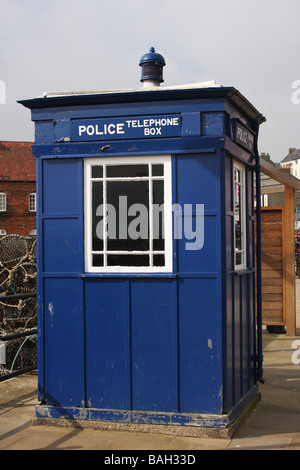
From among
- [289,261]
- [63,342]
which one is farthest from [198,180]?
[289,261]

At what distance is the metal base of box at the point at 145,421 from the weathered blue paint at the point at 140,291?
0.01 m

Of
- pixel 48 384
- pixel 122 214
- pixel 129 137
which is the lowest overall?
pixel 48 384

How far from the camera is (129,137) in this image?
6.13 meters

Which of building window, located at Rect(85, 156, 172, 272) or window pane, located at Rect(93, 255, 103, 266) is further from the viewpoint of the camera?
window pane, located at Rect(93, 255, 103, 266)

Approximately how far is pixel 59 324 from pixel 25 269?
4.75m

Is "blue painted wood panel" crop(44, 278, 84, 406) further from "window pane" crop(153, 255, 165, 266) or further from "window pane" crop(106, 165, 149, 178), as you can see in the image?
"window pane" crop(106, 165, 149, 178)

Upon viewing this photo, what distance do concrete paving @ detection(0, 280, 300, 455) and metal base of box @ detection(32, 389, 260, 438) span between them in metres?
0.06

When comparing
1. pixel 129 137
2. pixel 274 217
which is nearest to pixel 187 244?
pixel 129 137

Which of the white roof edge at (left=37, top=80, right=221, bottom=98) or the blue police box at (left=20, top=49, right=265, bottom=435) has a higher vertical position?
the white roof edge at (left=37, top=80, right=221, bottom=98)

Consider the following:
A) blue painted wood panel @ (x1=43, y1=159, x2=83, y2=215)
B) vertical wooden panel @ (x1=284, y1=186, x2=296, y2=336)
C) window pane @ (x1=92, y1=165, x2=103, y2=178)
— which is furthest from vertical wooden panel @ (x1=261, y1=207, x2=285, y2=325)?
blue painted wood panel @ (x1=43, y1=159, x2=83, y2=215)

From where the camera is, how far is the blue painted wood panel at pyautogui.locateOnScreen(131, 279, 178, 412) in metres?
6.03

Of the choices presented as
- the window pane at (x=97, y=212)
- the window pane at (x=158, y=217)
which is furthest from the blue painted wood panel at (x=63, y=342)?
the window pane at (x=158, y=217)

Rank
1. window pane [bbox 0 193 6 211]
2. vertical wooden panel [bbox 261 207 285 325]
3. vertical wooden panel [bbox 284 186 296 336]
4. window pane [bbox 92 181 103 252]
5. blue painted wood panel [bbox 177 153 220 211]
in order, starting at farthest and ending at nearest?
window pane [bbox 0 193 6 211] → vertical wooden panel [bbox 261 207 285 325] → vertical wooden panel [bbox 284 186 296 336] → window pane [bbox 92 181 103 252] → blue painted wood panel [bbox 177 153 220 211]
